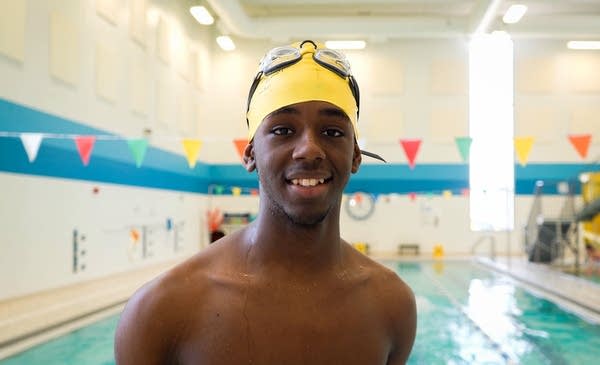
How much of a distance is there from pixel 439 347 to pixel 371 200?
34.4 feet

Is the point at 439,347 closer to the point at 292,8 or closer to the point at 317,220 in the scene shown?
the point at 317,220

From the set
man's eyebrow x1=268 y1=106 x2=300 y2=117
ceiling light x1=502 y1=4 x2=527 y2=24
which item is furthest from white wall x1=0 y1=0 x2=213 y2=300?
ceiling light x1=502 y1=4 x2=527 y2=24

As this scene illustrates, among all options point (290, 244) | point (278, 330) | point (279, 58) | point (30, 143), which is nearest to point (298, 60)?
point (279, 58)

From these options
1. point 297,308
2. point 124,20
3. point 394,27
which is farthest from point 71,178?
point 394,27

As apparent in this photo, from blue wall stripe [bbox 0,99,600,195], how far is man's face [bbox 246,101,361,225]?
6541 millimetres

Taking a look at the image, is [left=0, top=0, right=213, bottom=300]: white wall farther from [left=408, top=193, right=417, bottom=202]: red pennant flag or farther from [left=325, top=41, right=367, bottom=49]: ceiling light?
[left=408, top=193, right=417, bottom=202]: red pennant flag

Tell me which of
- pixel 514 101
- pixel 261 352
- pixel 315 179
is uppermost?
pixel 514 101

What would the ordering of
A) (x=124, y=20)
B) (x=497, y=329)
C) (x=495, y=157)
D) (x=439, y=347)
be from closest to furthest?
(x=439, y=347) → (x=497, y=329) → (x=124, y=20) → (x=495, y=157)

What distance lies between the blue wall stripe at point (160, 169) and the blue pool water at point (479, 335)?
280cm

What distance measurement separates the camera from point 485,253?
52.9ft

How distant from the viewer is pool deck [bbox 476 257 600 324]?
746 cm

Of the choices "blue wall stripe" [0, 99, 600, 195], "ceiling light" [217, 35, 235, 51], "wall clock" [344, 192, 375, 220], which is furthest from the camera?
"wall clock" [344, 192, 375, 220]

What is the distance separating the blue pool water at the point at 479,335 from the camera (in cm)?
537

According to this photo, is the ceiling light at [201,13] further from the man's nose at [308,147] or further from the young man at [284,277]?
the man's nose at [308,147]
